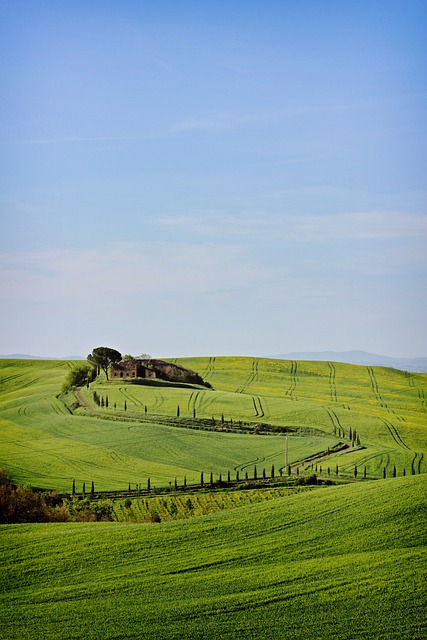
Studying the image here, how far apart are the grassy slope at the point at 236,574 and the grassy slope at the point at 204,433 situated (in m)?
24.7

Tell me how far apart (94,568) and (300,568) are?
7946mm

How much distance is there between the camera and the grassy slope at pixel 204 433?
6319 cm

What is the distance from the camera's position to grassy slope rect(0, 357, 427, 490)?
6319cm

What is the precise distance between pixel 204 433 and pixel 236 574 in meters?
50.0

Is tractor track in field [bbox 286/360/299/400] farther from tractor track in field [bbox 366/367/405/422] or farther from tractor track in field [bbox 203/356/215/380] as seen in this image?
tractor track in field [bbox 203/356/215/380]

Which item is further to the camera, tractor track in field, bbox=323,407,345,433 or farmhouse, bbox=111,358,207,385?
farmhouse, bbox=111,358,207,385

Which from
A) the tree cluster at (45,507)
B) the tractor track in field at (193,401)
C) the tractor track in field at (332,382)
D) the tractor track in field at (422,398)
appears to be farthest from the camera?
the tractor track in field at (332,382)

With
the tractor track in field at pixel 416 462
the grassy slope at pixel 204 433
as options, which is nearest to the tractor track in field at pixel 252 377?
the grassy slope at pixel 204 433

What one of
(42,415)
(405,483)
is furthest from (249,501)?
(42,415)

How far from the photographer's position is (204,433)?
76562 mm

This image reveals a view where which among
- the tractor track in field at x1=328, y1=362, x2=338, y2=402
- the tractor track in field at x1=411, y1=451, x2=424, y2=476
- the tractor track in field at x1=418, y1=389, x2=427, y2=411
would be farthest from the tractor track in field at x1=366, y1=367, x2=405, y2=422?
the tractor track in field at x1=411, y1=451, x2=424, y2=476

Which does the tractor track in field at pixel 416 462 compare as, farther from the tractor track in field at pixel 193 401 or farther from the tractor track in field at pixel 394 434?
the tractor track in field at pixel 193 401

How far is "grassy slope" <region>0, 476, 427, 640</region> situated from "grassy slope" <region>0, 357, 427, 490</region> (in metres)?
24.7

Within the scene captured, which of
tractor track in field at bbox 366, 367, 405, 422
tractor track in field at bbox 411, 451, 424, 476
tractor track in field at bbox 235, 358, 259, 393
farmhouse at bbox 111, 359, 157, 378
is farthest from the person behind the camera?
farmhouse at bbox 111, 359, 157, 378
